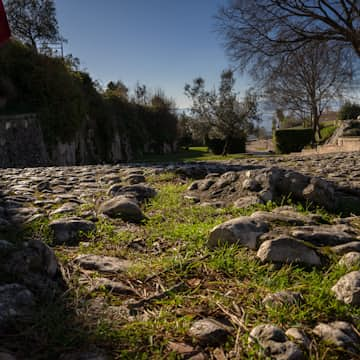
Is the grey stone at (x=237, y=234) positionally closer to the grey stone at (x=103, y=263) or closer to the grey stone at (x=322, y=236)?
the grey stone at (x=322, y=236)

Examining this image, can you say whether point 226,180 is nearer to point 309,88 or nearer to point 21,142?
point 21,142

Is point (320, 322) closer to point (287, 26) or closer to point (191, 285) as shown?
point (191, 285)

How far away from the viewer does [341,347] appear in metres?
0.88

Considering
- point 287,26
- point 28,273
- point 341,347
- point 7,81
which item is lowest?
point 341,347

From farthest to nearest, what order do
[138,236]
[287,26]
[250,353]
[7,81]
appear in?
[287,26]
[7,81]
[138,236]
[250,353]

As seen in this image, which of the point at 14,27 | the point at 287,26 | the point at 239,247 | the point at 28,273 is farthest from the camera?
the point at 14,27

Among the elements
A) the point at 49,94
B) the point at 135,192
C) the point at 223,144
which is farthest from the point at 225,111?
the point at 135,192

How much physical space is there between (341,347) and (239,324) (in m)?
0.27

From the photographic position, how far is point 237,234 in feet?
5.10

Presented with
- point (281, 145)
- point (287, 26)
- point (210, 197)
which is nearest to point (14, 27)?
point (287, 26)

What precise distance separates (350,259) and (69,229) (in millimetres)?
1404

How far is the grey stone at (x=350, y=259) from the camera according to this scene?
130cm

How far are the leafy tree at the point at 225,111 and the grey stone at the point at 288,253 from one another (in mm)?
18570

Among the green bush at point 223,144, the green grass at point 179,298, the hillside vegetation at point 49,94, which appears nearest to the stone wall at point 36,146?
the hillside vegetation at point 49,94
